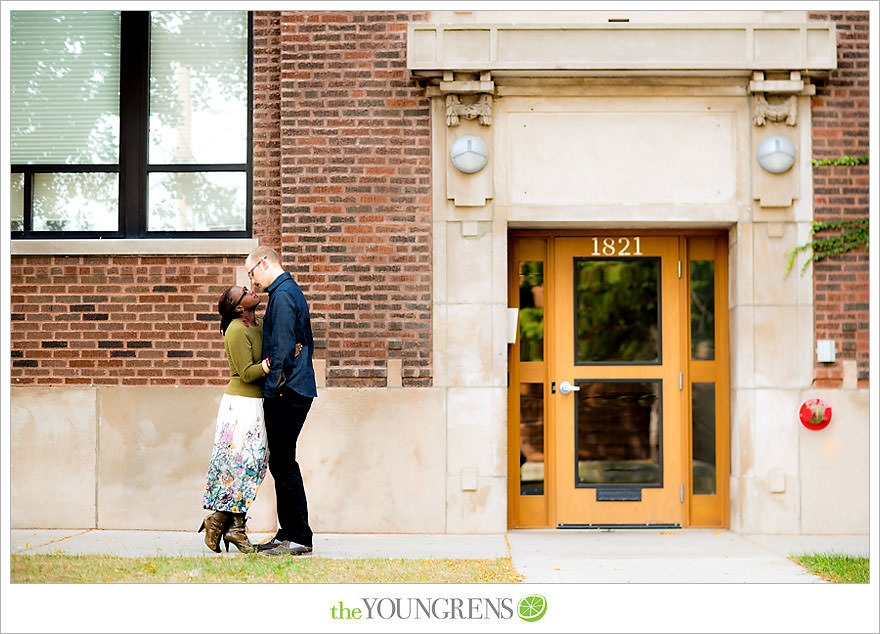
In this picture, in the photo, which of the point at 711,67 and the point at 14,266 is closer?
the point at 711,67

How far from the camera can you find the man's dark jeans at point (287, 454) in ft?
20.6

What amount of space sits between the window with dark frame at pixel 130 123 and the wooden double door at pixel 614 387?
8.50 ft

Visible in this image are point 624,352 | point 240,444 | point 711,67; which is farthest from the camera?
point 624,352

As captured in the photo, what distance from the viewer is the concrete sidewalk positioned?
6141 millimetres

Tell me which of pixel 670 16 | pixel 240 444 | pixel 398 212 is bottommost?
pixel 240 444

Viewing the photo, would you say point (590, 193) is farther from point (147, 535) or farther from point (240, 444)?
point (147, 535)

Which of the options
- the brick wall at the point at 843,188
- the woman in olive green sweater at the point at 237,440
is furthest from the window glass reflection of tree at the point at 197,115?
the brick wall at the point at 843,188

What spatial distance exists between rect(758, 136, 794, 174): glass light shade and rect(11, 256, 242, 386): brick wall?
167 inches

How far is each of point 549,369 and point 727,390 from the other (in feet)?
4.71

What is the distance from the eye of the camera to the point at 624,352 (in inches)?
304

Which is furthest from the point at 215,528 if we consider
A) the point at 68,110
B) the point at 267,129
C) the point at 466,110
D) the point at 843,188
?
the point at 843,188

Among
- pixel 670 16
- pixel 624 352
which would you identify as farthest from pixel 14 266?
pixel 670 16

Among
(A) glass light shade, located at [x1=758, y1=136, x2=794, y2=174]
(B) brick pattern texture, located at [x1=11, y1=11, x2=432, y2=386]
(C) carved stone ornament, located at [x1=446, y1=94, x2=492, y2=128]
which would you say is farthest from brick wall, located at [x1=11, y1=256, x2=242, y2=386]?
(A) glass light shade, located at [x1=758, y1=136, x2=794, y2=174]

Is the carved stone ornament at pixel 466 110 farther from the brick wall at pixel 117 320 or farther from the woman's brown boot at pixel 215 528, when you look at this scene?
the woman's brown boot at pixel 215 528
